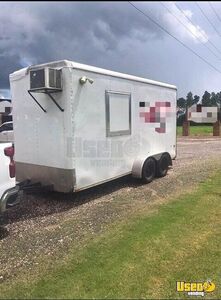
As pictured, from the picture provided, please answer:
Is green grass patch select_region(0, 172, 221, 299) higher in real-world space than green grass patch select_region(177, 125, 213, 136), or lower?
lower

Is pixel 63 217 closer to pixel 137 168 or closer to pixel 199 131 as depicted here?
pixel 137 168

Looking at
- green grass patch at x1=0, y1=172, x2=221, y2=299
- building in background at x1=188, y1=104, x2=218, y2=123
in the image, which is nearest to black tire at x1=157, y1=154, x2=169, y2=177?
green grass patch at x1=0, y1=172, x2=221, y2=299

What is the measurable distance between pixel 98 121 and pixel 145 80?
220 centimetres

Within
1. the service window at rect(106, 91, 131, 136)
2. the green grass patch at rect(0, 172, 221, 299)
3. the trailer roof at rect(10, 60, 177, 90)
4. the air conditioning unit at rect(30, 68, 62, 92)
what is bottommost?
the green grass patch at rect(0, 172, 221, 299)

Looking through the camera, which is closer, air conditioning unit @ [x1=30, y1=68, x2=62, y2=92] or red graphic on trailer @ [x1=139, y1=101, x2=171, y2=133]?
air conditioning unit @ [x1=30, y1=68, x2=62, y2=92]

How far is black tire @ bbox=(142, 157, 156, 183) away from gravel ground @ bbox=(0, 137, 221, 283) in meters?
0.17

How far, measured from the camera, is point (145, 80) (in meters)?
8.33

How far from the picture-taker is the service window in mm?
7023

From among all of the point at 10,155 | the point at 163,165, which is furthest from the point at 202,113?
the point at 10,155

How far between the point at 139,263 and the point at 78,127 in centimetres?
287

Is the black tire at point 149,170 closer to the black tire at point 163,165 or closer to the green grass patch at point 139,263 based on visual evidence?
the black tire at point 163,165

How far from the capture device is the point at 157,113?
9102mm

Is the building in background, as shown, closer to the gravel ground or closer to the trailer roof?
the gravel ground

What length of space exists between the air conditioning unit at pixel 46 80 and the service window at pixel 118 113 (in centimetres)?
127
